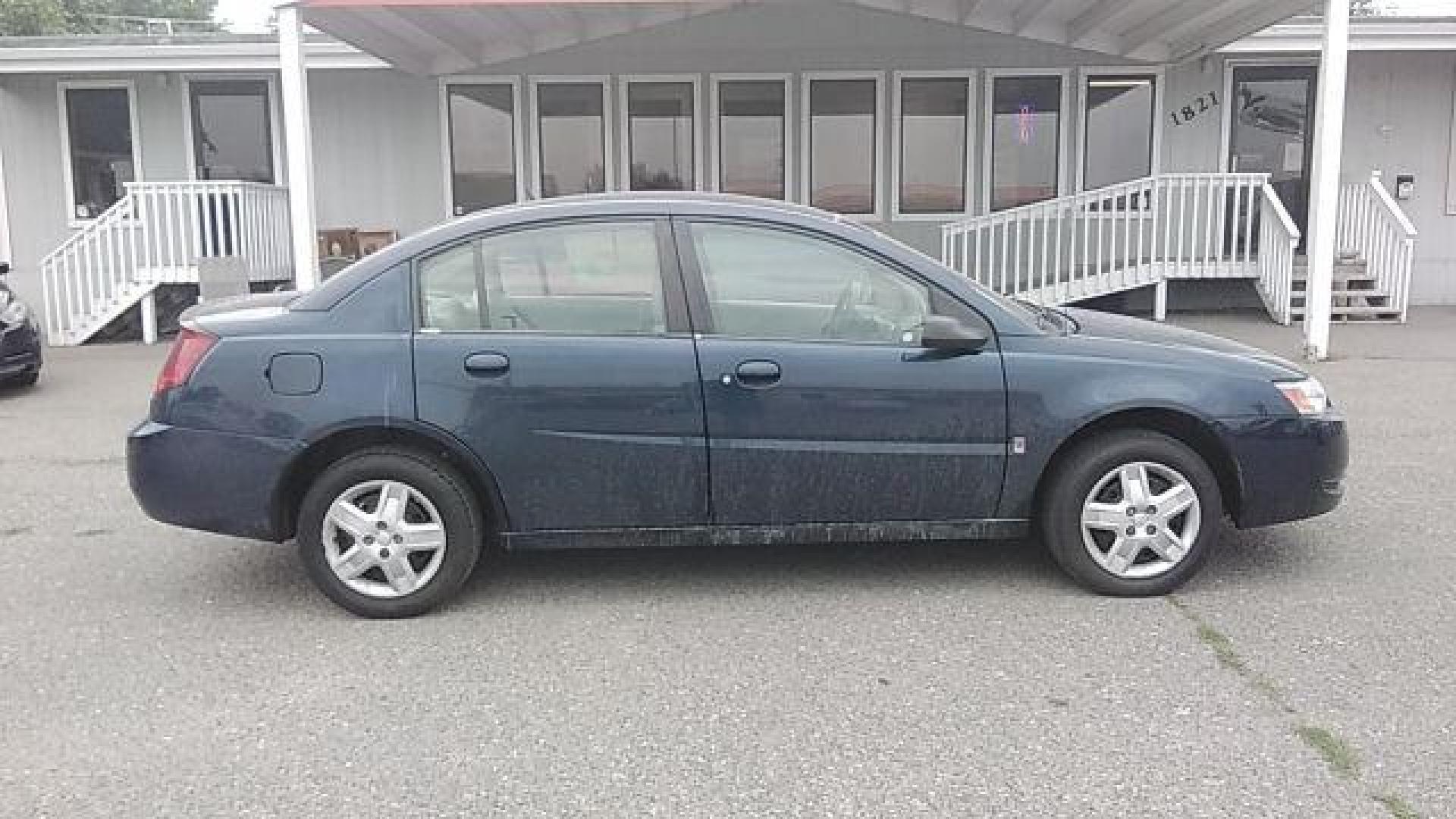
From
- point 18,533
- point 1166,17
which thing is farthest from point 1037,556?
point 1166,17

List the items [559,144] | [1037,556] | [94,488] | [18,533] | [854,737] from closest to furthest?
1. [854,737]
2. [1037,556]
3. [18,533]
4. [94,488]
5. [559,144]

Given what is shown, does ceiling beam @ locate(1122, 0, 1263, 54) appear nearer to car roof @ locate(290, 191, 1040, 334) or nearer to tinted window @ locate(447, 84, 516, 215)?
tinted window @ locate(447, 84, 516, 215)

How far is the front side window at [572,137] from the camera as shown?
14.2 m

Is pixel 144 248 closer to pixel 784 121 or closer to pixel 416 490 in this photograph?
pixel 784 121

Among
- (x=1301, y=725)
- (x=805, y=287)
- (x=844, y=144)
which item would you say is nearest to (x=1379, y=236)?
(x=844, y=144)

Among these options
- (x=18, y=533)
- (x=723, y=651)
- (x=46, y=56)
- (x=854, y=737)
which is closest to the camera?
(x=854, y=737)

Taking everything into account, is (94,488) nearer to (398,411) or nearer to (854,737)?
(398,411)

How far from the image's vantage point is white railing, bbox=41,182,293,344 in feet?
→ 42.0

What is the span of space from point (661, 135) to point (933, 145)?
3.26m

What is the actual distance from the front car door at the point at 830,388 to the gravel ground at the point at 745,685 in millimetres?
410

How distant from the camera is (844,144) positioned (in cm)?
1420

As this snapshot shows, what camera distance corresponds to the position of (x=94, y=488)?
6.55 meters

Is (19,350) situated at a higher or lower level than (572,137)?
lower

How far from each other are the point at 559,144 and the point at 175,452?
415 inches
